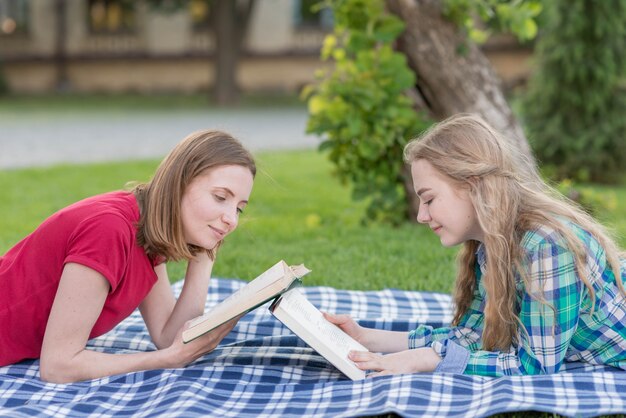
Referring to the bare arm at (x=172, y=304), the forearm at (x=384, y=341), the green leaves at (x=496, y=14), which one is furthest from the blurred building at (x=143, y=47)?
the forearm at (x=384, y=341)

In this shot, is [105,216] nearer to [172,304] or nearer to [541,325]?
[172,304]

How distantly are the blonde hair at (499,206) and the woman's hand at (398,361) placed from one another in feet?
0.63

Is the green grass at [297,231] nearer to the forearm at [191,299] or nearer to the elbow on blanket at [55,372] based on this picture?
the forearm at [191,299]

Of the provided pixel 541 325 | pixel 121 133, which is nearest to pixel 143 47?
pixel 121 133

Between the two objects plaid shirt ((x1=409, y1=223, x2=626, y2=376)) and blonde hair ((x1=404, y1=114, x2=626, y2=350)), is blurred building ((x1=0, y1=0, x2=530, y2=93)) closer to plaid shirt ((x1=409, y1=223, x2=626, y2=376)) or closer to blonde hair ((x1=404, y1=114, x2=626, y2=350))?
blonde hair ((x1=404, y1=114, x2=626, y2=350))

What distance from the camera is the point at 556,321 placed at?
2.76 m

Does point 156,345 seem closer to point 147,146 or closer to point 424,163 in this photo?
point 424,163

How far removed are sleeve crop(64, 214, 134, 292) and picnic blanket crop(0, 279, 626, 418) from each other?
0.36 metres

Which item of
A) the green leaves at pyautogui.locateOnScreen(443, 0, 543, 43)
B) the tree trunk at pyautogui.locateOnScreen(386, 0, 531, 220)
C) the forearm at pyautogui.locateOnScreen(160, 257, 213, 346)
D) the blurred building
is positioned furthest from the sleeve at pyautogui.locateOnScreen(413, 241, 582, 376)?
the blurred building

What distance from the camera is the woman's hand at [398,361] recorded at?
292 cm

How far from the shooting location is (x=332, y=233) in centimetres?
605

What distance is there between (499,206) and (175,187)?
41.1 inches

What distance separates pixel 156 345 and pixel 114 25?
23023mm

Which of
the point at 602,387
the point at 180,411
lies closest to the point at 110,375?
the point at 180,411
